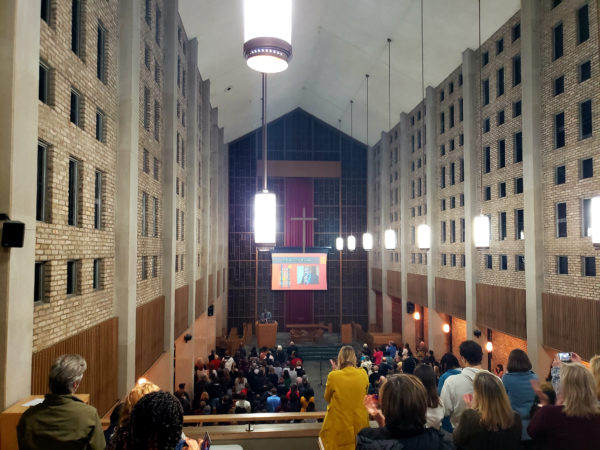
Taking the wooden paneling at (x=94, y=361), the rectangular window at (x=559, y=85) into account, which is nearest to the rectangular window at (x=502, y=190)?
the rectangular window at (x=559, y=85)

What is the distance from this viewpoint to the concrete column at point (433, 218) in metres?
17.8

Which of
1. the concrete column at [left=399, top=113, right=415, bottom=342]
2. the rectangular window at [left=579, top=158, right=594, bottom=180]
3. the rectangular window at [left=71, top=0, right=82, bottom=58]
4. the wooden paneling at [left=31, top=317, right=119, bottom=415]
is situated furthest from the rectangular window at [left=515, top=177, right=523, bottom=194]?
the rectangular window at [left=71, top=0, right=82, bottom=58]

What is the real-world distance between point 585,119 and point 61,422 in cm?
1141

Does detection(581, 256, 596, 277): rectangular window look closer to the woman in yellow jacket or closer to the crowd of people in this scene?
the crowd of people

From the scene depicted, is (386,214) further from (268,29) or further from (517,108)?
(268,29)

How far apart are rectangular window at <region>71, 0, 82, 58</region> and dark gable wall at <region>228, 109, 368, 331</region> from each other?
1856cm

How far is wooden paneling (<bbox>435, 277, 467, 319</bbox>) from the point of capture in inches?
600

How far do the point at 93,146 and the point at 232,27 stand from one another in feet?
28.5

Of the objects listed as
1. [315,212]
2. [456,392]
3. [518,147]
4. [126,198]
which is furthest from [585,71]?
[315,212]

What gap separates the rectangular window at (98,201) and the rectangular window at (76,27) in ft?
6.52

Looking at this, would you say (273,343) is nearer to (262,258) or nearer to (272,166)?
(262,258)

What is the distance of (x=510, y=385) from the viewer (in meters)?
3.87

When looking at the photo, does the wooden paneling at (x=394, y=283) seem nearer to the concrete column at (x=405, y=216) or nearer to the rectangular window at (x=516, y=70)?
the concrete column at (x=405, y=216)

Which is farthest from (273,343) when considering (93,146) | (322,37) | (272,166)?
(93,146)
